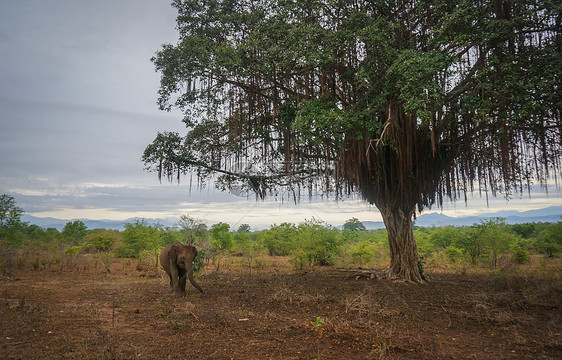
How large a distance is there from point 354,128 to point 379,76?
1539mm

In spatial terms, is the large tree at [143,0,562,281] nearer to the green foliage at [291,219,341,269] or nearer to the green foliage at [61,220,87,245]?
the green foliage at [291,219,341,269]

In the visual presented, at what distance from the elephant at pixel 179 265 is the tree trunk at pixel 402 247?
6.23m

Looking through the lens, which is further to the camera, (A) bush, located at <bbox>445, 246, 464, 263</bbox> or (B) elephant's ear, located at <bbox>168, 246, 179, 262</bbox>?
(A) bush, located at <bbox>445, 246, 464, 263</bbox>

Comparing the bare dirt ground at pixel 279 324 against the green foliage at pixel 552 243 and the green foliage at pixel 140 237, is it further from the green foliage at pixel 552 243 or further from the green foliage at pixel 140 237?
the green foliage at pixel 552 243

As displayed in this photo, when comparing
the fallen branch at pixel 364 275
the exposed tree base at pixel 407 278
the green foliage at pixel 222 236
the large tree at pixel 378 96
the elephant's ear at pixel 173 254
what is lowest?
the fallen branch at pixel 364 275

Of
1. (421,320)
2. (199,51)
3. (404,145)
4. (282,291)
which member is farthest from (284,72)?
(421,320)

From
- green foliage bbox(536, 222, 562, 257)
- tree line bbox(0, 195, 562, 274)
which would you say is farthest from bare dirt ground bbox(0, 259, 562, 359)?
green foliage bbox(536, 222, 562, 257)

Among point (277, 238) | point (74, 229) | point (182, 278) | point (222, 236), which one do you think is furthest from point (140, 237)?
point (74, 229)

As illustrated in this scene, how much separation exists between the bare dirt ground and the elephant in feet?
1.40

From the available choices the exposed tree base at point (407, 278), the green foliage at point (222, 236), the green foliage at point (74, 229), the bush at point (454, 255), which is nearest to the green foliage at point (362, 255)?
the bush at point (454, 255)

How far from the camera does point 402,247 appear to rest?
10117mm

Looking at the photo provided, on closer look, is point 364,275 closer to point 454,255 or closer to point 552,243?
point 454,255

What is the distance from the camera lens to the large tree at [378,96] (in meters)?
6.73

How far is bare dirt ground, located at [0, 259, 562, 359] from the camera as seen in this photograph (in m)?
4.07
